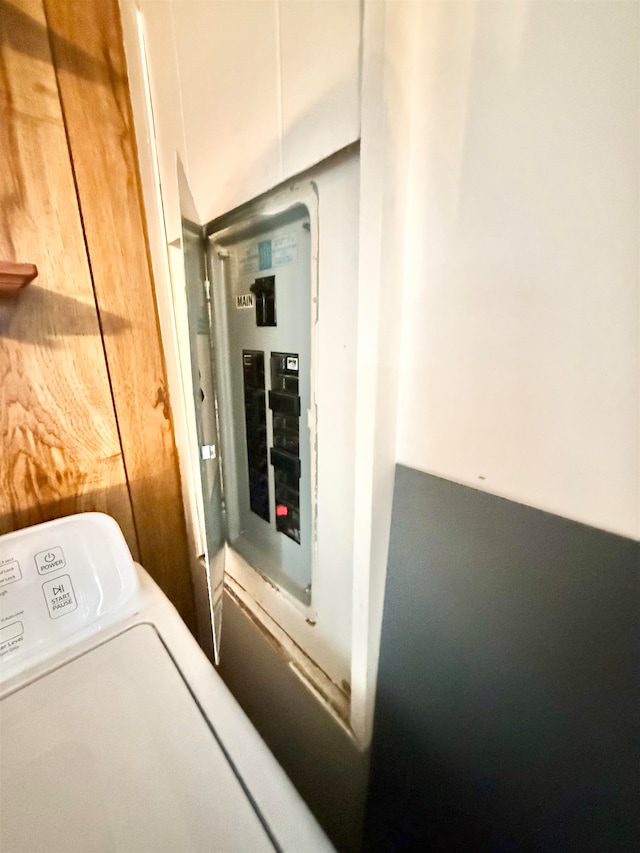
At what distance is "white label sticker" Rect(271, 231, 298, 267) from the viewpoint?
2.19ft

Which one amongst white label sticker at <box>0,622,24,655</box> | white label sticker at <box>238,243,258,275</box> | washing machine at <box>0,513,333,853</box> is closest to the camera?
washing machine at <box>0,513,333,853</box>

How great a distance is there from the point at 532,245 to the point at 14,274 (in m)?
0.85

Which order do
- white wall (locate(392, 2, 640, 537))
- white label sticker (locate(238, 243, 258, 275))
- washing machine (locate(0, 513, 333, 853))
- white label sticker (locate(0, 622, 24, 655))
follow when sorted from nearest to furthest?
1. white wall (locate(392, 2, 640, 537))
2. washing machine (locate(0, 513, 333, 853))
3. white label sticker (locate(0, 622, 24, 655))
4. white label sticker (locate(238, 243, 258, 275))

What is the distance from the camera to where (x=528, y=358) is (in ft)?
1.36

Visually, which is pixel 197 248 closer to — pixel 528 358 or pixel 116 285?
pixel 116 285

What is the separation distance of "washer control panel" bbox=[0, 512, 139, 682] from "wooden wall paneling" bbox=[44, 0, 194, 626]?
251mm

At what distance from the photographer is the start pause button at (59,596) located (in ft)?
2.36

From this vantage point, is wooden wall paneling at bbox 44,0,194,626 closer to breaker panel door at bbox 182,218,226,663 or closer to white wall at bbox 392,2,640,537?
breaker panel door at bbox 182,218,226,663

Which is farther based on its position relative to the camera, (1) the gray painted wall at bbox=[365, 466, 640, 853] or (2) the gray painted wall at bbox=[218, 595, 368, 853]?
(2) the gray painted wall at bbox=[218, 595, 368, 853]

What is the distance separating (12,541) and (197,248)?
0.70 m

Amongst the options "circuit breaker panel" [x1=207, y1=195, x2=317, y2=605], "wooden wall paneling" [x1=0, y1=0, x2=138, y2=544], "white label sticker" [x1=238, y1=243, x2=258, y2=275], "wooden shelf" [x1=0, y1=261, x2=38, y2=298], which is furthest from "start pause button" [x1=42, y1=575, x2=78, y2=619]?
"white label sticker" [x1=238, y1=243, x2=258, y2=275]

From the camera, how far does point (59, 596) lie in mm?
734

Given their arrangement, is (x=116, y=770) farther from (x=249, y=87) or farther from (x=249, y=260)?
(x=249, y=87)

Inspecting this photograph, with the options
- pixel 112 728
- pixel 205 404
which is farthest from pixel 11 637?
pixel 205 404
